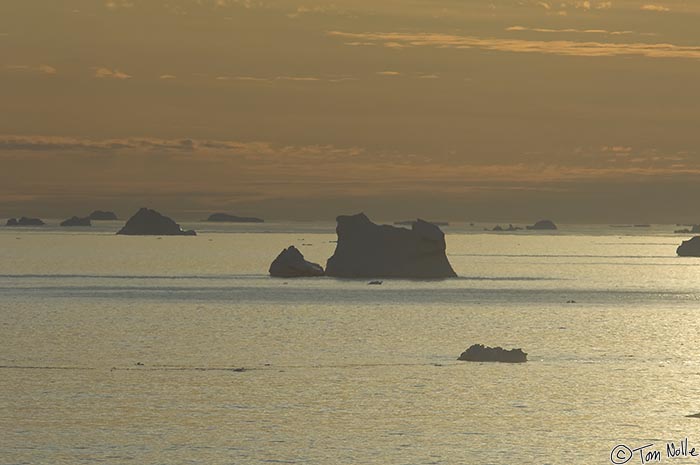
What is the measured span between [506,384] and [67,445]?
1911 centimetres

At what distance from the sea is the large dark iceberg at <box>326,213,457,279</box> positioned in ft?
46.4

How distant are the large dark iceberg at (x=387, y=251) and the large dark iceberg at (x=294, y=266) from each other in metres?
5.25

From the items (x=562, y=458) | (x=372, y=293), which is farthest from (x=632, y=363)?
(x=372, y=293)

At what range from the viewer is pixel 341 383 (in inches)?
1992

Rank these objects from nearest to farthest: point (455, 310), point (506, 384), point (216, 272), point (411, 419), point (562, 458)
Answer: point (562, 458)
point (411, 419)
point (506, 384)
point (455, 310)
point (216, 272)

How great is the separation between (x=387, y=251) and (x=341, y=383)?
75.7 meters

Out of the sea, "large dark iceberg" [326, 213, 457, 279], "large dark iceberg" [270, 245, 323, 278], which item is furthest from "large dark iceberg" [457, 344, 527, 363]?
"large dark iceberg" [270, 245, 323, 278]

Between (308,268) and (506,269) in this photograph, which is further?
(506,269)

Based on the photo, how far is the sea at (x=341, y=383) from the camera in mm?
36844

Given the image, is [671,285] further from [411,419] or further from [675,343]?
[411,419]

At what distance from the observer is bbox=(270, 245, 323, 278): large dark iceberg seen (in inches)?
5482

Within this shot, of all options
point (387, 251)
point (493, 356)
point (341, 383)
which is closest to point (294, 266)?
point (387, 251)

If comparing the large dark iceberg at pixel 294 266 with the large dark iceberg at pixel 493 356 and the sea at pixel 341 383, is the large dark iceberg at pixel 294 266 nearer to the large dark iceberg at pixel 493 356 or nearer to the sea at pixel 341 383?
the sea at pixel 341 383

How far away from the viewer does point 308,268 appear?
458ft
